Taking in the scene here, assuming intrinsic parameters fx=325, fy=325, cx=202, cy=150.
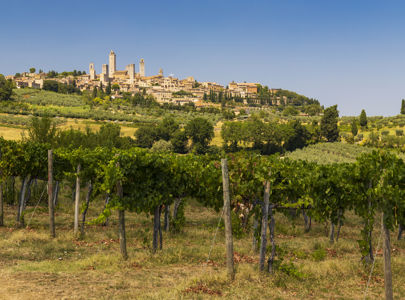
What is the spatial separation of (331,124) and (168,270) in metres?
70.0

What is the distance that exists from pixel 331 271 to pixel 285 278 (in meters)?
1.47

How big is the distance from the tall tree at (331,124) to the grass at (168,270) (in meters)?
62.7

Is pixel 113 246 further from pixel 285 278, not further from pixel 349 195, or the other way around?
pixel 349 195

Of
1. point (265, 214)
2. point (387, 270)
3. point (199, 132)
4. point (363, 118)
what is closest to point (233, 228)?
point (265, 214)

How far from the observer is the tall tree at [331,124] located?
7131 centimetres

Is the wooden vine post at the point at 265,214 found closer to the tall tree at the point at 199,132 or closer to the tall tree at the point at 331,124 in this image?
the tall tree at the point at 199,132

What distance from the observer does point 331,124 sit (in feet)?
235

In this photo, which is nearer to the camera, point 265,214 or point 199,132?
point 265,214

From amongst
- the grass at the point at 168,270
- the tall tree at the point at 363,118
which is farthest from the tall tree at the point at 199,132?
the grass at the point at 168,270

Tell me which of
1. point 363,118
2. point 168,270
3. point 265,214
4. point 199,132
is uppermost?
point 363,118

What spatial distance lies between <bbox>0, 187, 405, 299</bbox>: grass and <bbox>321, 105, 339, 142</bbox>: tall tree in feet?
206

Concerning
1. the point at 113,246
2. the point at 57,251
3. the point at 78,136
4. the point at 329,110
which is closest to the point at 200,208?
the point at 113,246

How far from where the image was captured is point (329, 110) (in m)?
72.2

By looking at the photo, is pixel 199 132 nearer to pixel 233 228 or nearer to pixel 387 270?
pixel 233 228
